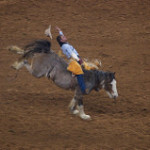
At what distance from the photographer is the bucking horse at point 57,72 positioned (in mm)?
10336

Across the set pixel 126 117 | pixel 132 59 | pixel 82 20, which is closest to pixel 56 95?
pixel 126 117

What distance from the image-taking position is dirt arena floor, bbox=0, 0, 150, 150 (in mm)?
9852

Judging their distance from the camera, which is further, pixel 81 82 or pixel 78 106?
pixel 78 106

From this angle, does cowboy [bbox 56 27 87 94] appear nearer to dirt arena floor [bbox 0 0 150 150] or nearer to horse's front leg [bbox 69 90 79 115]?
horse's front leg [bbox 69 90 79 115]

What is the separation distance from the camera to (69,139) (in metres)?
9.70

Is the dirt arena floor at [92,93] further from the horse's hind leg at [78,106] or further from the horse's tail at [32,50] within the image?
the horse's tail at [32,50]

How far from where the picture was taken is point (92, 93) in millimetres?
12531

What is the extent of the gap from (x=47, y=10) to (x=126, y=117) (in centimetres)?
760

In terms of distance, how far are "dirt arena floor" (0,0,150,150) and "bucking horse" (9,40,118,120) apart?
2.99ft

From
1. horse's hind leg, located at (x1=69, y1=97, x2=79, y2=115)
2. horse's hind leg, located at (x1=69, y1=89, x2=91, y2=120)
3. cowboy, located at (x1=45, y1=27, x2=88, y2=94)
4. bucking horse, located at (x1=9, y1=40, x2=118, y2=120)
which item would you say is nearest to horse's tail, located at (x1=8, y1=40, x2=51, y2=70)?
bucking horse, located at (x1=9, y1=40, x2=118, y2=120)

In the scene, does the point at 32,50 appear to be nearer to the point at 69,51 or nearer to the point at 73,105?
the point at 69,51

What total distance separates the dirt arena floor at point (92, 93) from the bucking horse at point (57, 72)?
35.9 inches

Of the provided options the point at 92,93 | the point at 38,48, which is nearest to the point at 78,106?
the point at 38,48

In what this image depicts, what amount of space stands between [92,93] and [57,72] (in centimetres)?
250
